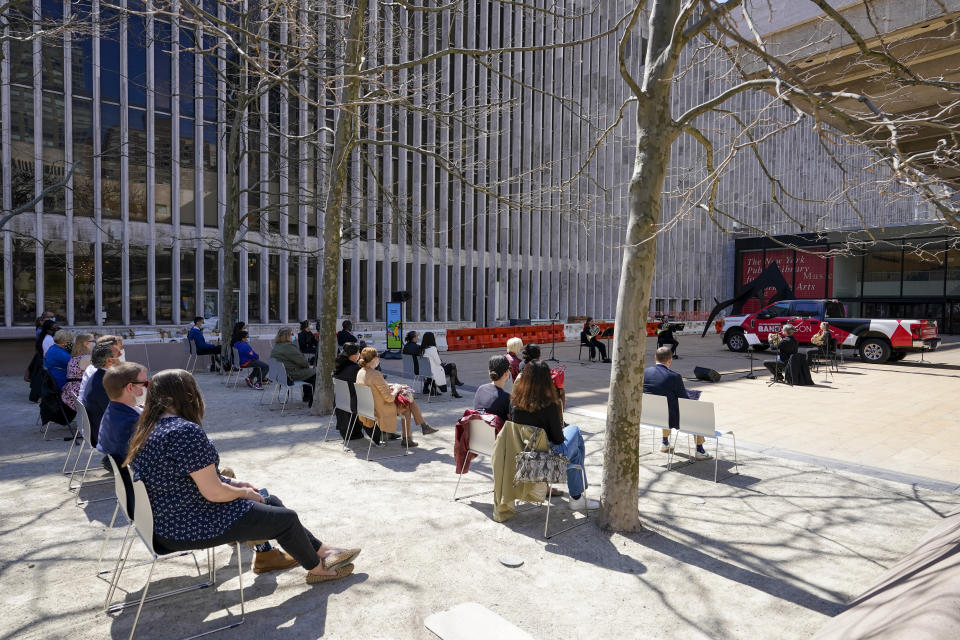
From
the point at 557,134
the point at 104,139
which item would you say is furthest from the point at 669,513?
the point at 557,134

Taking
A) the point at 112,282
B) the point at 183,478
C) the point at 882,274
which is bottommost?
the point at 183,478

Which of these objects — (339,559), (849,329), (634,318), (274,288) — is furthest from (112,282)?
(849,329)

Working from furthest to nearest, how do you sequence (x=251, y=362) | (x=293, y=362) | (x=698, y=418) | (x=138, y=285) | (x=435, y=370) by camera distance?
(x=138, y=285) → (x=251, y=362) → (x=435, y=370) → (x=293, y=362) → (x=698, y=418)

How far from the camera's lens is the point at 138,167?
2116 centimetres

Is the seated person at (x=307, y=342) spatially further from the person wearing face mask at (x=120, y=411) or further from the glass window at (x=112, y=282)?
the glass window at (x=112, y=282)

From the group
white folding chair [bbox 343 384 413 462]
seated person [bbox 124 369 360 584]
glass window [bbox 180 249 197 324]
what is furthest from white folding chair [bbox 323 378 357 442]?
glass window [bbox 180 249 197 324]

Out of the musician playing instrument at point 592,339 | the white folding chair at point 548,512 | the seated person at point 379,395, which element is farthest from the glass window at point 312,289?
the white folding chair at point 548,512

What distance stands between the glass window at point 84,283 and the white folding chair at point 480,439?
65.9 ft

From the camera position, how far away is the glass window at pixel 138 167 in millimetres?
20938

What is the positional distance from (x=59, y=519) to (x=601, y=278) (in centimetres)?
3428

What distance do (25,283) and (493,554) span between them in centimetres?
2161

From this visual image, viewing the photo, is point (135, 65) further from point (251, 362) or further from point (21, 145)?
point (251, 362)

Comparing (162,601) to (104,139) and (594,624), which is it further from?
(104,139)

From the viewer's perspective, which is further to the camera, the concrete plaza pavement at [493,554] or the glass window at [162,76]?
the glass window at [162,76]
